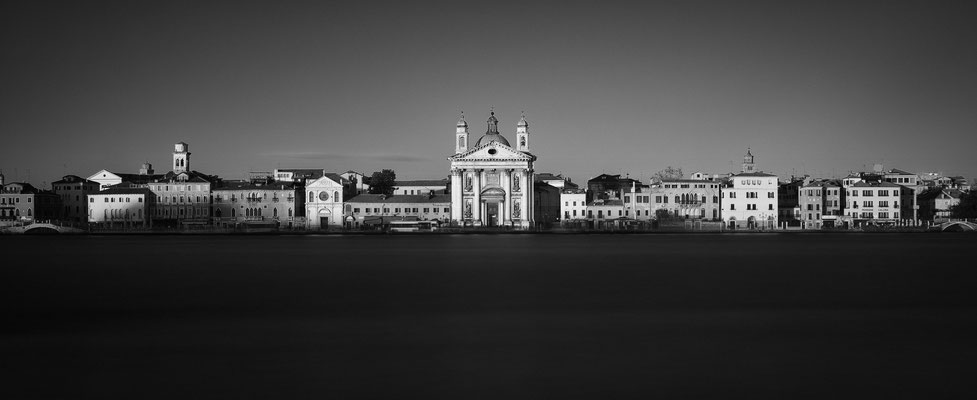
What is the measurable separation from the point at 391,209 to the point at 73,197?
33406mm

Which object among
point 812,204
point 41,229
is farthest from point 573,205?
point 41,229

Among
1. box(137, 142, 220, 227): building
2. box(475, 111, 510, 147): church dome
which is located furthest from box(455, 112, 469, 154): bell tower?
box(137, 142, 220, 227): building

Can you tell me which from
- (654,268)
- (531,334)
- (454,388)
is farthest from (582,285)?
(454,388)

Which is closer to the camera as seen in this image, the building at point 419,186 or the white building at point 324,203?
the white building at point 324,203

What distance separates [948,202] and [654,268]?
6907 centimetres

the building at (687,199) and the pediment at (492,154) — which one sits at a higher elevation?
the pediment at (492,154)

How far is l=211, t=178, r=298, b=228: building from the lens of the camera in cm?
8893

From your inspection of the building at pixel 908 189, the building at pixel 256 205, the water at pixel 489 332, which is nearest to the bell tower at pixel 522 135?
the building at pixel 256 205

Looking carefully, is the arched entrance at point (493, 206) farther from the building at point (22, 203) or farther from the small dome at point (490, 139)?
the building at point (22, 203)

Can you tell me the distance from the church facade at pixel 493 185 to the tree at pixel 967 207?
39.6 meters

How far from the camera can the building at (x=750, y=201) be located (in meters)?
86.4

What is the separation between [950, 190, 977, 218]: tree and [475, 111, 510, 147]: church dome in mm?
42089

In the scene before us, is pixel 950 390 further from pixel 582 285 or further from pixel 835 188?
pixel 835 188

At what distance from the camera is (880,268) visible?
3656cm
